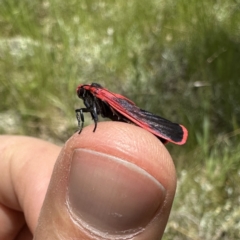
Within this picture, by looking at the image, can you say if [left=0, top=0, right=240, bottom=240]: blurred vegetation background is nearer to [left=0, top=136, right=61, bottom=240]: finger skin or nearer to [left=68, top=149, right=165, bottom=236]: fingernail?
[left=0, top=136, right=61, bottom=240]: finger skin

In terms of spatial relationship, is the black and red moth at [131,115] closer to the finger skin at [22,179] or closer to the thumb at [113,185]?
the thumb at [113,185]

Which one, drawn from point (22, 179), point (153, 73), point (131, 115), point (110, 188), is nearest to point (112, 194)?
point (110, 188)

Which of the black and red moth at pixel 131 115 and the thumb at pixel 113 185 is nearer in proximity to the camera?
the thumb at pixel 113 185

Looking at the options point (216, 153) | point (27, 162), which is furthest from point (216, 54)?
point (27, 162)

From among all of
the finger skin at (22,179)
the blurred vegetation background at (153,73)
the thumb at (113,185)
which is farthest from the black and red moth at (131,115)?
the blurred vegetation background at (153,73)

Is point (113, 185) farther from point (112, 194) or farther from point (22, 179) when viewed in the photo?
point (22, 179)

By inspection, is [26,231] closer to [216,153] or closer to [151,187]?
[216,153]

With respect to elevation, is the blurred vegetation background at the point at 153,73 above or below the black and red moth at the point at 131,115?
below
